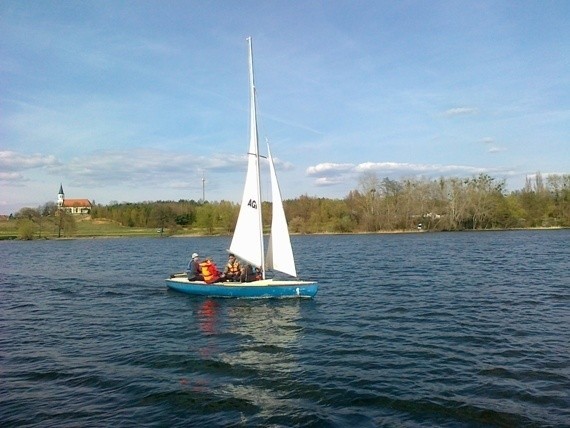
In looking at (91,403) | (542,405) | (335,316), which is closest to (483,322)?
(335,316)

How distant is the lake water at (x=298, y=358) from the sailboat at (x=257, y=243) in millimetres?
650

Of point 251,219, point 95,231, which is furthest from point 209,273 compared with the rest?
point 95,231

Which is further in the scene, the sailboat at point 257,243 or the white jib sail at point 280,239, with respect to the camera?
the white jib sail at point 280,239

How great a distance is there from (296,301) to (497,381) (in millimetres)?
13426

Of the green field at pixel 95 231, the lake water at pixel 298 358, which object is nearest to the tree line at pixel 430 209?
the green field at pixel 95 231

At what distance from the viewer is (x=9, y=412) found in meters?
11.8

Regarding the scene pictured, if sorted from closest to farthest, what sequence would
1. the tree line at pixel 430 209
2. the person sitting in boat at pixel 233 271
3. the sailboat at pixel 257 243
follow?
the sailboat at pixel 257 243, the person sitting in boat at pixel 233 271, the tree line at pixel 430 209

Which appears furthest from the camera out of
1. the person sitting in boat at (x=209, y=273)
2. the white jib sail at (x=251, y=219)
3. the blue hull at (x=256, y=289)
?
the person sitting in boat at (x=209, y=273)

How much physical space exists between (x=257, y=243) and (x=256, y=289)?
2.65m

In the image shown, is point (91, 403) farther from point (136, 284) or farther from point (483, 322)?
point (136, 284)

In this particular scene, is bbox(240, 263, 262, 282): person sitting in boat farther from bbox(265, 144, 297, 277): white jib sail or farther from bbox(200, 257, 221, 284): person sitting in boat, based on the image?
bbox(200, 257, 221, 284): person sitting in boat

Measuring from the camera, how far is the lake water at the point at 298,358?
37.0 feet

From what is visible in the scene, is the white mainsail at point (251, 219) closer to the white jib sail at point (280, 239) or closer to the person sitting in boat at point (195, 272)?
the white jib sail at point (280, 239)

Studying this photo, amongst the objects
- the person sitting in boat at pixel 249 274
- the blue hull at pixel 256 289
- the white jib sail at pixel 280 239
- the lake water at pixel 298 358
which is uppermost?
the white jib sail at pixel 280 239
